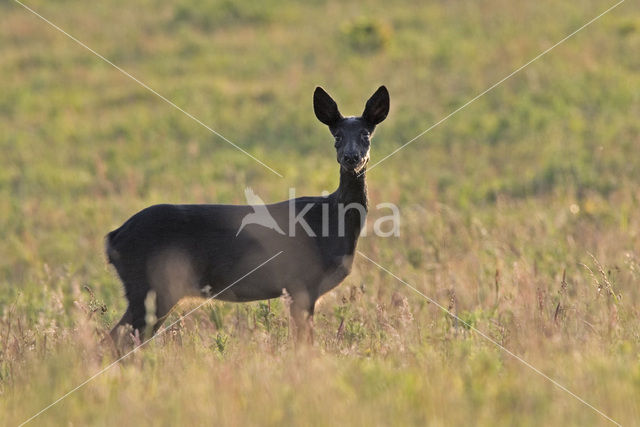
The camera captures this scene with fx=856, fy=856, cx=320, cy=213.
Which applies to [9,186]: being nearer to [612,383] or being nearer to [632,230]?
[632,230]

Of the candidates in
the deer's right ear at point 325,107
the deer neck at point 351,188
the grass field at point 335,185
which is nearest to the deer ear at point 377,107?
the deer's right ear at point 325,107

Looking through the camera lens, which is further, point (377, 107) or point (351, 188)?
point (377, 107)

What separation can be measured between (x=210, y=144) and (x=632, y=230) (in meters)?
10.4

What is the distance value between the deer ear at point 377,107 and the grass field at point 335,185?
4.78ft

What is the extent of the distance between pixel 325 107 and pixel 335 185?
7.27 metres

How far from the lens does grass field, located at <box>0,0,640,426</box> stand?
196 inches

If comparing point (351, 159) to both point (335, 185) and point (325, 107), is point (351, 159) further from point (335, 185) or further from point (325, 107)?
point (335, 185)

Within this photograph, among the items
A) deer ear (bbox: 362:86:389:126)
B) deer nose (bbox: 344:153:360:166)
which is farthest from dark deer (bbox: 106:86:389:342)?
deer ear (bbox: 362:86:389:126)

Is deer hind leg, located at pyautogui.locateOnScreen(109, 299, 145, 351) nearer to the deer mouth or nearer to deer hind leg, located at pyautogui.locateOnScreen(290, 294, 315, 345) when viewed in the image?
deer hind leg, located at pyautogui.locateOnScreen(290, 294, 315, 345)

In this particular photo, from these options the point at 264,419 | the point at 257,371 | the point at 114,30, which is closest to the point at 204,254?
the point at 257,371

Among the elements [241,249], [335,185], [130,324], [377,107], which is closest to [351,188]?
[377,107]

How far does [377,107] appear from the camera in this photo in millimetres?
7277

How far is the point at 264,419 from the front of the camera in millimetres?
4555

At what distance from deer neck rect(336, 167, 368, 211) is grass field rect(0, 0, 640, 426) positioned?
744 mm
